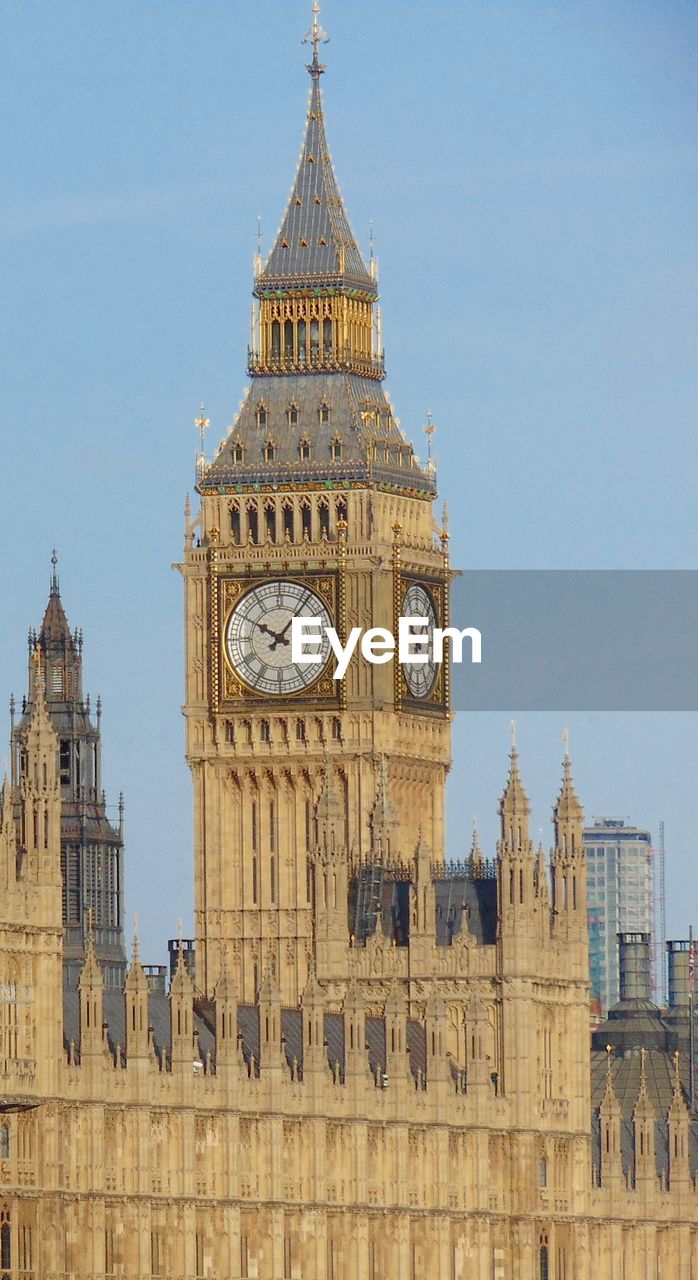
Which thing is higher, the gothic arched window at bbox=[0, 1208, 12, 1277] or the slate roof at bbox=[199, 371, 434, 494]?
the slate roof at bbox=[199, 371, 434, 494]

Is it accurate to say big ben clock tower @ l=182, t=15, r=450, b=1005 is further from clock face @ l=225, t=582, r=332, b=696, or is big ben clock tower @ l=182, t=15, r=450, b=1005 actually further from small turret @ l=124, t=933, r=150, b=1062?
small turret @ l=124, t=933, r=150, b=1062

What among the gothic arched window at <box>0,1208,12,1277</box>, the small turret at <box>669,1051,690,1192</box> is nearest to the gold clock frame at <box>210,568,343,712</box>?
the small turret at <box>669,1051,690,1192</box>

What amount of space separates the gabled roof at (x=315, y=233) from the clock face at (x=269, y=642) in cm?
913

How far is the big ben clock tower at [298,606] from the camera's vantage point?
186625mm

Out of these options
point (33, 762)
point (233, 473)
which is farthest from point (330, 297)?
point (33, 762)

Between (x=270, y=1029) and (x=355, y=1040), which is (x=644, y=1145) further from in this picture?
(x=270, y=1029)

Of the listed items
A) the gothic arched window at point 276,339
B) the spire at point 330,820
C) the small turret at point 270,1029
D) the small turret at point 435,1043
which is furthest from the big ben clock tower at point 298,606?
the small turret at point 270,1029

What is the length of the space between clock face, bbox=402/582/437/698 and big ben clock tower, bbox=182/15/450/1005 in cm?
6

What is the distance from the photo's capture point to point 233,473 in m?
189

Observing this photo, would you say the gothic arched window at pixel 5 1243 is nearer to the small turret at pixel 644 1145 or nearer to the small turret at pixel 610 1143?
the small turret at pixel 610 1143

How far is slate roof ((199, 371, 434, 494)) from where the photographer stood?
188 metres

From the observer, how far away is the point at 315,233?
624 ft

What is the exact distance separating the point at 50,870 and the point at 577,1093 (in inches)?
1009

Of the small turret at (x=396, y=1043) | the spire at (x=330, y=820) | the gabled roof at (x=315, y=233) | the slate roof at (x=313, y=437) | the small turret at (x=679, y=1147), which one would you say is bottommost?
the small turret at (x=679, y=1147)
